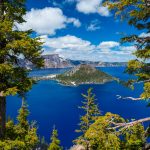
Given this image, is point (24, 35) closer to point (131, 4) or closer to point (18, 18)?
point (18, 18)

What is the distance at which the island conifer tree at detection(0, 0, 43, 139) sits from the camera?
15.2 metres

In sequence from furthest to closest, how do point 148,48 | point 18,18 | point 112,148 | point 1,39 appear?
point 18,18 → point 1,39 → point 148,48 → point 112,148

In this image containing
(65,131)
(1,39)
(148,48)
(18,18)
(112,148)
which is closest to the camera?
(112,148)

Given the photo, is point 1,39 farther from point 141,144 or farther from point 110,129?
point 141,144

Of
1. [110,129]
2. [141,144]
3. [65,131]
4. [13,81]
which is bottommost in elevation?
[65,131]

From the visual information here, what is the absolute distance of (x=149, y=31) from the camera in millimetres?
14711

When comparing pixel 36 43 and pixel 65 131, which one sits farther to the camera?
pixel 65 131

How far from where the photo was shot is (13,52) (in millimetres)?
15805

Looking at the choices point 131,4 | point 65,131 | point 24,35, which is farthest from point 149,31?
point 65,131

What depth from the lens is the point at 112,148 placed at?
12914 mm

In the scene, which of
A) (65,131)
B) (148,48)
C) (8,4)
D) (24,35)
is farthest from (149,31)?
(65,131)

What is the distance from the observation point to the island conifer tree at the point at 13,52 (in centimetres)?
1520

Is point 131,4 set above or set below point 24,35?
above

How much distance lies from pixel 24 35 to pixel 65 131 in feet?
599
